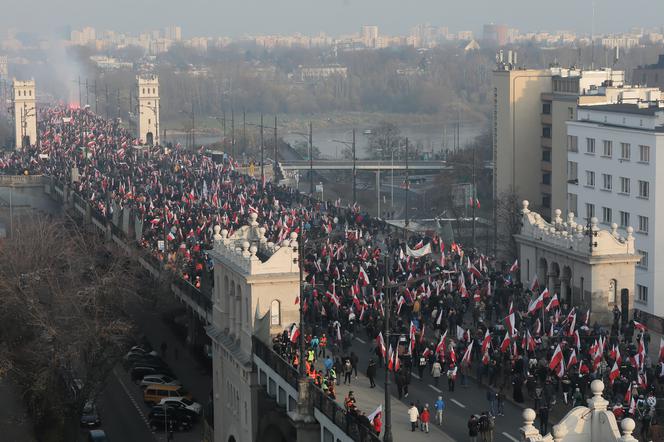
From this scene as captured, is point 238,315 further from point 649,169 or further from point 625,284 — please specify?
point 649,169

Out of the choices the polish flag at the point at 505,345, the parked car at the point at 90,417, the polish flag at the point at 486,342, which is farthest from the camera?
the parked car at the point at 90,417

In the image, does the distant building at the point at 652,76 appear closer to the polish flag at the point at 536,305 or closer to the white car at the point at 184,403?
the white car at the point at 184,403

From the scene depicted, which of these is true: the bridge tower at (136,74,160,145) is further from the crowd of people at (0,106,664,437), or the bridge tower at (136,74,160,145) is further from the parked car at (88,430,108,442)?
the parked car at (88,430,108,442)

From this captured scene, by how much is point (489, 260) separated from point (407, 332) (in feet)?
39.5

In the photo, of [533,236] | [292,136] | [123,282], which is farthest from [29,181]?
[292,136]

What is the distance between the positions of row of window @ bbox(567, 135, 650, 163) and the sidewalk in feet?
65.4

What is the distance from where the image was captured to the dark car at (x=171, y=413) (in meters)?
37.7

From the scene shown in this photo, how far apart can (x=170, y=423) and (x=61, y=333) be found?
3575 millimetres

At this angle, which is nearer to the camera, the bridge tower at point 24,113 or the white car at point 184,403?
the white car at point 184,403

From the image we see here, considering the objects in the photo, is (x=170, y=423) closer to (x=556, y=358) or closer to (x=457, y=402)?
(x=457, y=402)

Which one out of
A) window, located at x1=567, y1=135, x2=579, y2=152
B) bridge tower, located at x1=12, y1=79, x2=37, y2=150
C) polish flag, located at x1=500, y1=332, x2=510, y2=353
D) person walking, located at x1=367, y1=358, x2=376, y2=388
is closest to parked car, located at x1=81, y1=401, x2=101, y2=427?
person walking, located at x1=367, y1=358, x2=376, y2=388

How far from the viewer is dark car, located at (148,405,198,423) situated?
124ft

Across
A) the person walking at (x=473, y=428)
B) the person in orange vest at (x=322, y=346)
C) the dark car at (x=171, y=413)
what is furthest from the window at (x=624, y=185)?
the person walking at (x=473, y=428)

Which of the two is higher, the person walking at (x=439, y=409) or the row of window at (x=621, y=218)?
the row of window at (x=621, y=218)
